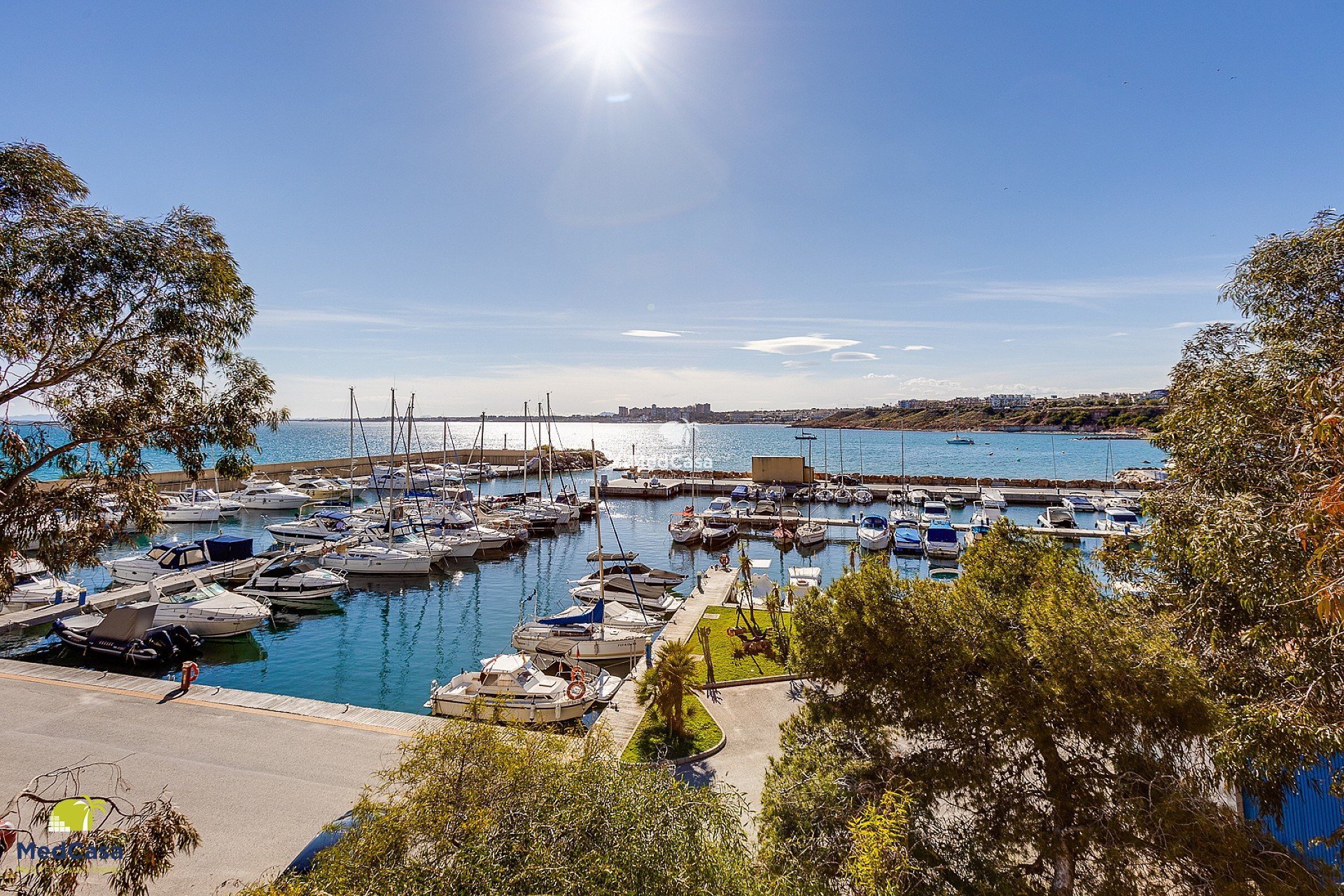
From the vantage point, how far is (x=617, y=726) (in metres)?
15.3

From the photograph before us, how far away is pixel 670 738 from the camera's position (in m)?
14.4

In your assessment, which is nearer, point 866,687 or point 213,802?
point 866,687

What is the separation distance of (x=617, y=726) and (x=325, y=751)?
22.8 feet

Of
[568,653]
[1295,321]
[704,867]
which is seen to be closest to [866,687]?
[704,867]

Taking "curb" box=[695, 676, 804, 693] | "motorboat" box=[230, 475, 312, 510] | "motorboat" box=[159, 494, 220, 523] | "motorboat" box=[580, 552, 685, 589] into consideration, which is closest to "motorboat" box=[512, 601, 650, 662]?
"curb" box=[695, 676, 804, 693]

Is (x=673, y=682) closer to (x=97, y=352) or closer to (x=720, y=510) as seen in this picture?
(x=97, y=352)

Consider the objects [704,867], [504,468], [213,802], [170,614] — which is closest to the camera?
[704,867]

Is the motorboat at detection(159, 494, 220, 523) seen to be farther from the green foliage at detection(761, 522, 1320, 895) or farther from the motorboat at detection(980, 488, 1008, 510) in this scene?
the motorboat at detection(980, 488, 1008, 510)

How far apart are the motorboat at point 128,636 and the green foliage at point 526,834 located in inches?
877

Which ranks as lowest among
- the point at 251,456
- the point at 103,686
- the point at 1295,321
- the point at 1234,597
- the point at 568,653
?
the point at 568,653

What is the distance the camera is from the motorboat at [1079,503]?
178 feet

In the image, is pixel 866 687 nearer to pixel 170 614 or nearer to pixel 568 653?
pixel 568 653

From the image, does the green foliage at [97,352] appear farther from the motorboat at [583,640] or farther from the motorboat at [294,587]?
the motorboat at [294,587]

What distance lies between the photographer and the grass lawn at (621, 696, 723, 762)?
539 inches
